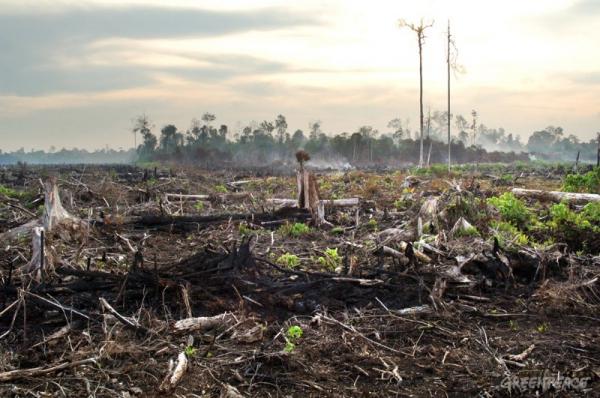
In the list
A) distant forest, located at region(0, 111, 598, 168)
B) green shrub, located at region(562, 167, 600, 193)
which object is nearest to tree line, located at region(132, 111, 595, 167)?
distant forest, located at region(0, 111, 598, 168)

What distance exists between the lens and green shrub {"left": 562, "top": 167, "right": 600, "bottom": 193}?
52.5 feet

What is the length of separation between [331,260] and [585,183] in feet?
36.7

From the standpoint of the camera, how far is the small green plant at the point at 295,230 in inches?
Answer: 463

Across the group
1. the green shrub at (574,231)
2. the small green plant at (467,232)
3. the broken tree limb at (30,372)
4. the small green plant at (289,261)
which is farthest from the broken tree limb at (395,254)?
the broken tree limb at (30,372)

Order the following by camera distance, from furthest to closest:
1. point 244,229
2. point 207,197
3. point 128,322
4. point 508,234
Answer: point 207,197, point 244,229, point 508,234, point 128,322

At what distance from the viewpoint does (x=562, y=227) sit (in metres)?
9.70

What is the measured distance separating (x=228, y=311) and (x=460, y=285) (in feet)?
10.0

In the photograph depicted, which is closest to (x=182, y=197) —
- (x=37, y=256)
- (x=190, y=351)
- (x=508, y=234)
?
(x=37, y=256)

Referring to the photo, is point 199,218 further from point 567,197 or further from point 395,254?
point 567,197

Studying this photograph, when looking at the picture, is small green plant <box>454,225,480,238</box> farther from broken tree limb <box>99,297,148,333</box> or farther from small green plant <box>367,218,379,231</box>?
broken tree limb <box>99,297,148,333</box>

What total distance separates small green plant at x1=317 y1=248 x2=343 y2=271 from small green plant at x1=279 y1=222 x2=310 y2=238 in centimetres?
237

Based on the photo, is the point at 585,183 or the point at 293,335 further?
the point at 585,183

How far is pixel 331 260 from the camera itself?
8.77 meters

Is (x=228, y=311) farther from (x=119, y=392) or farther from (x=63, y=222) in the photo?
(x=63, y=222)
